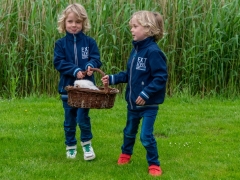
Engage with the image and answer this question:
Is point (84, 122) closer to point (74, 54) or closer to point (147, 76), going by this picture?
point (74, 54)

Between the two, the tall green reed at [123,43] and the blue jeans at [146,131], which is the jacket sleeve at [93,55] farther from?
the tall green reed at [123,43]

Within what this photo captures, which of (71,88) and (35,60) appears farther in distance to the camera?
(35,60)

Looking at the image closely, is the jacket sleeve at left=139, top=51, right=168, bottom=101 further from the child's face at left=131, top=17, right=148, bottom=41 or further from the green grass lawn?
the green grass lawn

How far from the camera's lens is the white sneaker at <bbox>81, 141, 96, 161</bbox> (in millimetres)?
6223

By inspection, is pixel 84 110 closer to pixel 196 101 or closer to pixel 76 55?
pixel 76 55

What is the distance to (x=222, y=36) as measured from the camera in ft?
32.4

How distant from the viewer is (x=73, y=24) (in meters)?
6.03

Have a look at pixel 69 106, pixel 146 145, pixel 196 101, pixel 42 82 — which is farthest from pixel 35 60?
pixel 146 145

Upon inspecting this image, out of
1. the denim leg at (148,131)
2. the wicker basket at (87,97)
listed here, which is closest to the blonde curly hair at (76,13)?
the wicker basket at (87,97)

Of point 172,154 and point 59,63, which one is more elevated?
point 59,63

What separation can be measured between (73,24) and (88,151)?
1.29 meters

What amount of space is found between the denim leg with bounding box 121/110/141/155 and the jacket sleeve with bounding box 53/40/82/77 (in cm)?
67

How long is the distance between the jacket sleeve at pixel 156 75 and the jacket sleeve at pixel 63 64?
75 cm

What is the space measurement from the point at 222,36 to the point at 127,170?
15.0 ft
